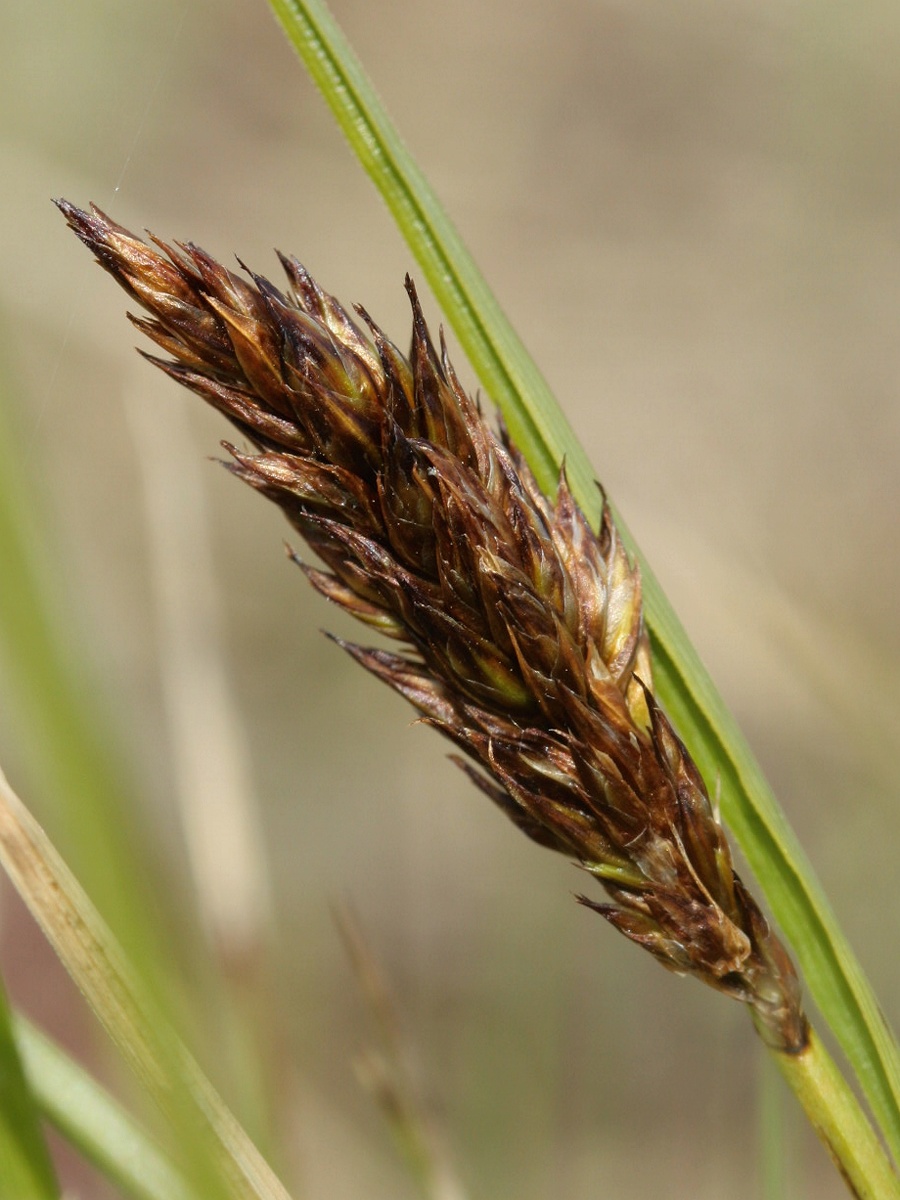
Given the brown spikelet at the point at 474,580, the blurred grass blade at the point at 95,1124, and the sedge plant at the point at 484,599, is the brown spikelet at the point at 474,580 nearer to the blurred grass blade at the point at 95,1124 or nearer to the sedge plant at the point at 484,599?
the sedge plant at the point at 484,599

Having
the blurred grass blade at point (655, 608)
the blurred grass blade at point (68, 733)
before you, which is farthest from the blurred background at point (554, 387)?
the blurred grass blade at point (68, 733)

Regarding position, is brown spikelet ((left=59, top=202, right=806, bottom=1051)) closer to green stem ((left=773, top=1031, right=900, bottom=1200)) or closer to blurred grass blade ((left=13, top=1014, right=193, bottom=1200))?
green stem ((left=773, top=1031, right=900, bottom=1200))

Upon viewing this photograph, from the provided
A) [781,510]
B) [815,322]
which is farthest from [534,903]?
[815,322]

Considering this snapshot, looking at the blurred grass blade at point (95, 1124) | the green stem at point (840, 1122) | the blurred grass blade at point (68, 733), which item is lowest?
the green stem at point (840, 1122)

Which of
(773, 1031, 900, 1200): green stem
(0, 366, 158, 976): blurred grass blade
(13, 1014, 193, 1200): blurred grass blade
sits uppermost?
(0, 366, 158, 976): blurred grass blade

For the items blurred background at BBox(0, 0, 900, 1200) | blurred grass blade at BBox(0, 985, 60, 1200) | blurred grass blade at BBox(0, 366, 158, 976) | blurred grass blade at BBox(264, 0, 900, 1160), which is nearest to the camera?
blurred grass blade at BBox(0, 366, 158, 976)

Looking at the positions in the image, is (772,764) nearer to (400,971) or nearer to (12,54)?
(400,971)

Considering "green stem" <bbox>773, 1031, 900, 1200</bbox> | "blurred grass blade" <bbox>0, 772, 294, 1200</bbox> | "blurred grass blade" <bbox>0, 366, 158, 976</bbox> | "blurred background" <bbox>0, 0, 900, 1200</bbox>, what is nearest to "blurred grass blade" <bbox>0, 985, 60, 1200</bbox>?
"blurred grass blade" <bbox>0, 772, 294, 1200</bbox>
